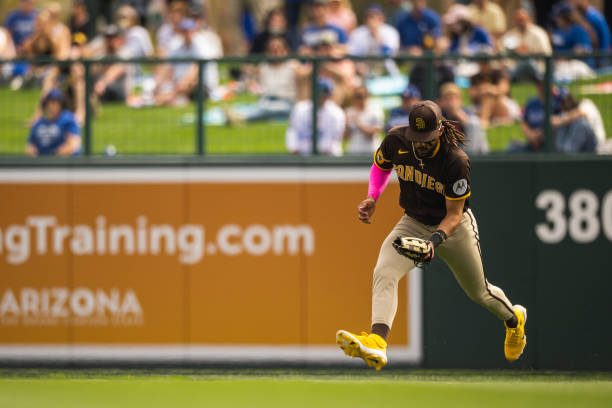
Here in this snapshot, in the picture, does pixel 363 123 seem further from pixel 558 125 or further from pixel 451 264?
pixel 451 264

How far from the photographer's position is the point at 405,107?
10.2 meters

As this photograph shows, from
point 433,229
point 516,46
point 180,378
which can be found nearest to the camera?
point 433,229

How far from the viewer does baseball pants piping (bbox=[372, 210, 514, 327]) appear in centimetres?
761

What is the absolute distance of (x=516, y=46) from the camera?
12.0 m

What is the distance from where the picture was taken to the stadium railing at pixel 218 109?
10242mm

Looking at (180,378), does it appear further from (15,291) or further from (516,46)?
(516,46)

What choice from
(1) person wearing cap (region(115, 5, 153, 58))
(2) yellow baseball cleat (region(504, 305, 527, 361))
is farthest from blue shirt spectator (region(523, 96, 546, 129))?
(1) person wearing cap (region(115, 5, 153, 58))

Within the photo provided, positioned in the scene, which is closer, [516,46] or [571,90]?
[571,90]

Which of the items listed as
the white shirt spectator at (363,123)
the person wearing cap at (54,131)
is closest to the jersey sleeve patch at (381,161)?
the white shirt spectator at (363,123)

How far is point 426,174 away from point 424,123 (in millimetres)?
540

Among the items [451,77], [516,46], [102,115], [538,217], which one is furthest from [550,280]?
[102,115]

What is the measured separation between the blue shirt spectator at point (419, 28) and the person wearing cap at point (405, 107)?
283 cm

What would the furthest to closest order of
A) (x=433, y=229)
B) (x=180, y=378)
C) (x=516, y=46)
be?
(x=516, y=46) → (x=180, y=378) → (x=433, y=229)

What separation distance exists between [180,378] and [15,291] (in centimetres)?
203
